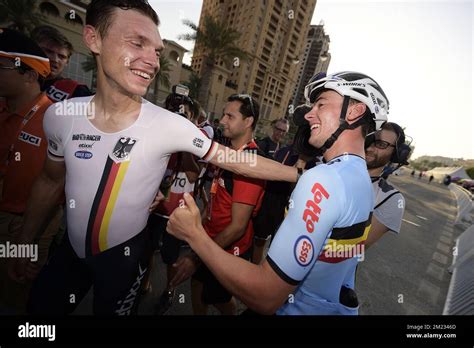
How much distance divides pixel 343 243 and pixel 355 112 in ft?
3.16

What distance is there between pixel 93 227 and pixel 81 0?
135 ft

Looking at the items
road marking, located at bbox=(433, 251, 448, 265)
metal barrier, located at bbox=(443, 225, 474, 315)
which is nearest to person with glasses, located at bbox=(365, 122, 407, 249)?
metal barrier, located at bbox=(443, 225, 474, 315)

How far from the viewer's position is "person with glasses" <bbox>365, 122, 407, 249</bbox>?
9.00 feet

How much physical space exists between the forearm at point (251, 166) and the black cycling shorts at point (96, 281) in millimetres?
994

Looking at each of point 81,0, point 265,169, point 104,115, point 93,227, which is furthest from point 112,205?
point 81,0

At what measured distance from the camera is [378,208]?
112 inches

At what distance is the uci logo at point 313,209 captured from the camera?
1.29 m

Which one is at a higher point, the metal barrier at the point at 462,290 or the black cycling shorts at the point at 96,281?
the black cycling shorts at the point at 96,281

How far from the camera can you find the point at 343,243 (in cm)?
140

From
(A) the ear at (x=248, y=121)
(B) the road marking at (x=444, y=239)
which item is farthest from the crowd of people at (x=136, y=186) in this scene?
(B) the road marking at (x=444, y=239)

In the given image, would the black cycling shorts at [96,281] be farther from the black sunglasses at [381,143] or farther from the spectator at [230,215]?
the black sunglasses at [381,143]

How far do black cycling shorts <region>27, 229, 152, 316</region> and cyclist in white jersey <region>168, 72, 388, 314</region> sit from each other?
63 cm

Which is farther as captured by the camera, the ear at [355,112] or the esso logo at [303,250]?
the ear at [355,112]

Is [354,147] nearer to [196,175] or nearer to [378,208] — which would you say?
[378,208]
